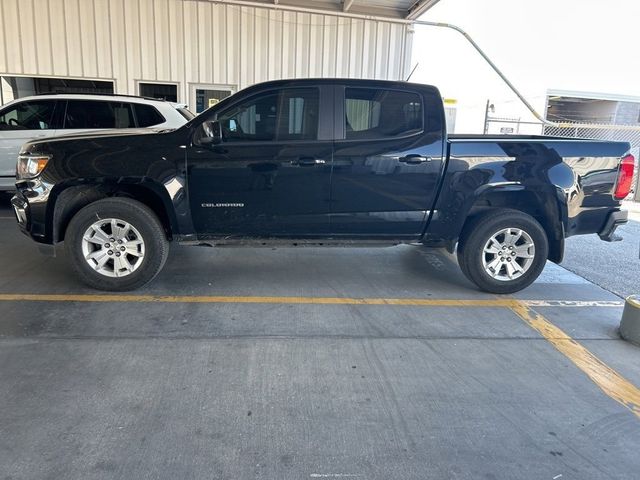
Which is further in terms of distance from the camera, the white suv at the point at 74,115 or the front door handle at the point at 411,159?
the white suv at the point at 74,115

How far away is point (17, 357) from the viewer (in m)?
3.57

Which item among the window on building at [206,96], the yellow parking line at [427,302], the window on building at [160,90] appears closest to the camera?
the yellow parking line at [427,302]

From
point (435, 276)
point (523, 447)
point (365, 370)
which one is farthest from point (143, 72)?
point (523, 447)

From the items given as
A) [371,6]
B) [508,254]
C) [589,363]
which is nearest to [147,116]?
[508,254]

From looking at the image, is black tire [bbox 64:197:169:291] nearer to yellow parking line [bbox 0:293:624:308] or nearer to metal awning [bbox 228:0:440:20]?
yellow parking line [bbox 0:293:624:308]

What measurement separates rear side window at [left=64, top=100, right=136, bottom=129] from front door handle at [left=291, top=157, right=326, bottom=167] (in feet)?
14.8

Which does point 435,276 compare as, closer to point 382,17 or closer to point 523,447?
point 523,447

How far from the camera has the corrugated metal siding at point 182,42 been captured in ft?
34.3

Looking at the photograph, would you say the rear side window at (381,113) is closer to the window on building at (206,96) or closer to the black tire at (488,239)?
the black tire at (488,239)

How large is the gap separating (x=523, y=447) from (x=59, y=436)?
2531 millimetres

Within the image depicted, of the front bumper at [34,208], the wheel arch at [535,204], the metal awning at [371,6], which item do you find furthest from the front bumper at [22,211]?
the metal awning at [371,6]

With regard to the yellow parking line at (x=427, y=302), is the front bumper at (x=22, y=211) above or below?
above

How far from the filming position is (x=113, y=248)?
4.81 m

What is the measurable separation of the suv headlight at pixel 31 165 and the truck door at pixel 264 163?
1.35 m
